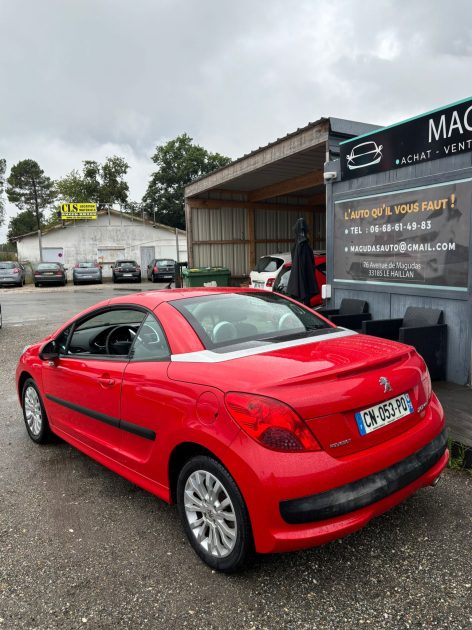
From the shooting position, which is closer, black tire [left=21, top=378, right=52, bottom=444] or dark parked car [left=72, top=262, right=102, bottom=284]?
black tire [left=21, top=378, right=52, bottom=444]

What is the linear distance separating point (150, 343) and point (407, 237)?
3963mm

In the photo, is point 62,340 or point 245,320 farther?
point 62,340

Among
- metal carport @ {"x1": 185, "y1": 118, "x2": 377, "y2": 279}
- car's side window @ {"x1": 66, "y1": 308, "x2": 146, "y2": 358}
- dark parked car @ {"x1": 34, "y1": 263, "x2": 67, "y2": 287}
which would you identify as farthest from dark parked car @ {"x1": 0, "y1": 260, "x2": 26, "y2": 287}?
car's side window @ {"x1": 66, "y1": 308, "x2": 146, "y2": 358}

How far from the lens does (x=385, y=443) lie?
7.77 feet

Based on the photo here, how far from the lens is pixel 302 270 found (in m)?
7.41

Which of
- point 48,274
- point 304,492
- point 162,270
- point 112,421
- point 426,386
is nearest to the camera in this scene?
point 304,492

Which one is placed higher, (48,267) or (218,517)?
(48,267)

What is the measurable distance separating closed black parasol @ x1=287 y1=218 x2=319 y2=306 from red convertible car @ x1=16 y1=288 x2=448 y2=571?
4.01 m

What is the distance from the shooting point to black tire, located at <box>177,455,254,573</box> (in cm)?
222

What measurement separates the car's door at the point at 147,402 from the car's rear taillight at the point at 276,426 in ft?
1.74

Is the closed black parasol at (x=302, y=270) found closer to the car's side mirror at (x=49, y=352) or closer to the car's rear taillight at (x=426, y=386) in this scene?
the car's side mirror at (x=49, y=352)

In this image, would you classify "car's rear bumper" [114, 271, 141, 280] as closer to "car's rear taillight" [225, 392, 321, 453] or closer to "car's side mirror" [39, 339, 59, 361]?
"car's side mirror" [39, 339, 59, 361]

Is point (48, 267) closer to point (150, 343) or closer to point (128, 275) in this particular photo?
point (128, 275)

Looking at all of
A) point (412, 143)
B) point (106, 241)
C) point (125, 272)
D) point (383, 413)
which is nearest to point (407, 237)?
point (412, 143)
